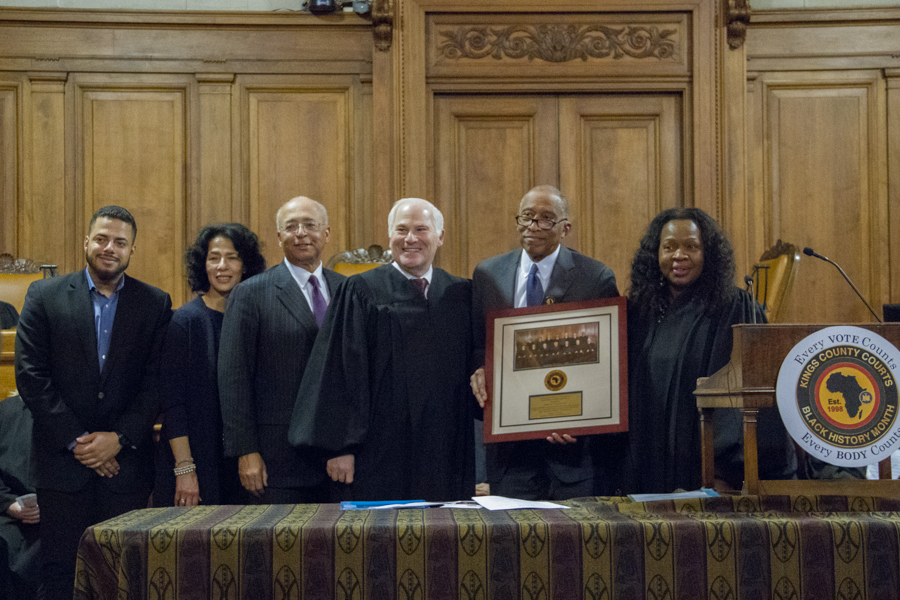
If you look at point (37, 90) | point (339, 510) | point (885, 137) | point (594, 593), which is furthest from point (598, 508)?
point (37, 90)

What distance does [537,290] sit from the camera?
3.38m

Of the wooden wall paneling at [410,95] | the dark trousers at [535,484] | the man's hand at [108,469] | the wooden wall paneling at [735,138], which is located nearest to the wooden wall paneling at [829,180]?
the wooden wall paneling at [735,138]

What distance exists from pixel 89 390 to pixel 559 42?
448 cm

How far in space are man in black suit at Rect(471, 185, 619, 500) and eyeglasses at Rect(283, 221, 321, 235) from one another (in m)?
0.69

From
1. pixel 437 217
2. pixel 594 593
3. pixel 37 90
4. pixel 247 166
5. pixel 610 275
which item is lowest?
pixel 594 593

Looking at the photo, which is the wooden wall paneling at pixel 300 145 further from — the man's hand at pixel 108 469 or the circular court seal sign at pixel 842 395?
the circular court seal sign at pixel 842 395

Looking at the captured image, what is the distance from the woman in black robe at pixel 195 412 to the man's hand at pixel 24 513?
1.49 ft

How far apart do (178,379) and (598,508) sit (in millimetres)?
1838

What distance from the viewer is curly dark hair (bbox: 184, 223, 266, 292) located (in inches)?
148

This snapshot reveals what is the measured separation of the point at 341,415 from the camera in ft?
10.1

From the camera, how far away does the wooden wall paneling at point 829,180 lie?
6.47 metres

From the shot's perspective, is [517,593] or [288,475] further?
[288,475]

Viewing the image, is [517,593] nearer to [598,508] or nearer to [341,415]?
[598,508]

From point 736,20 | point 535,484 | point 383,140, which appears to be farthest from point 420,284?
point 736,20
